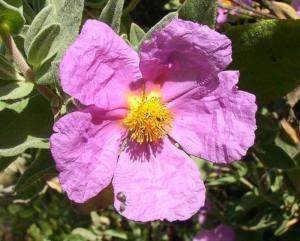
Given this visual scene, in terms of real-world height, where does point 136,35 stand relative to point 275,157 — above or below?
above

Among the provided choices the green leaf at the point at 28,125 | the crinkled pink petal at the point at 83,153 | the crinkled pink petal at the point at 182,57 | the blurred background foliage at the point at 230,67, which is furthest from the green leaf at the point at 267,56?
Answer: the green leaf at the point at 28,125

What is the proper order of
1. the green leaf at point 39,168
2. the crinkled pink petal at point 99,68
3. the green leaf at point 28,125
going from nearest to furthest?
the crinkled pink petal at point 99,68 → the green leaf at point 28,125 → the green leaf at point 39,168

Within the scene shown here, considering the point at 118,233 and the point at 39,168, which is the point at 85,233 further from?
the point at 39,168

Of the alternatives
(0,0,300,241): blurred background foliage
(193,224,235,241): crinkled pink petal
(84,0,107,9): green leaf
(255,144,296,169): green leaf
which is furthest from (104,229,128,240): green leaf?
(84,0,107,9): green leaf

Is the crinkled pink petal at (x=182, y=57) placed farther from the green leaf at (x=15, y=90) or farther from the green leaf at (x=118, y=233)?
the green leaf at (x=118, y=233)

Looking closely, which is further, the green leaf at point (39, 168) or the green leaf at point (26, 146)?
the green leaf at point (39, 168)

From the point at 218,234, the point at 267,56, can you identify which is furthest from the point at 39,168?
the point at 218,234
